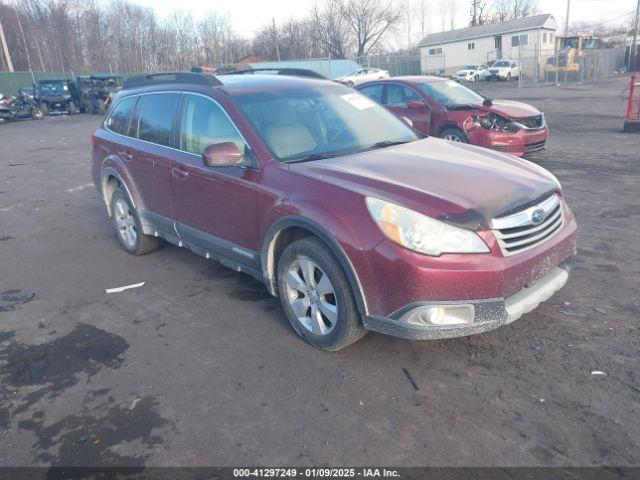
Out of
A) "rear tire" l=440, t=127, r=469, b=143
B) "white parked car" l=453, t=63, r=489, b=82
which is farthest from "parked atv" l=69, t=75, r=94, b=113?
"white parked car" l=453, t=63, r=489, b=82

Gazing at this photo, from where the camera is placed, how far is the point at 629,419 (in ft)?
9.29

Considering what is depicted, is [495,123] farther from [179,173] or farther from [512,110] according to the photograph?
[179,173]

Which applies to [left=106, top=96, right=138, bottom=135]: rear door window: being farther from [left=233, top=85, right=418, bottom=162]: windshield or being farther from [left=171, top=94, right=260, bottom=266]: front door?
[left=233, top=85, right=418, bottom=162]: windshield

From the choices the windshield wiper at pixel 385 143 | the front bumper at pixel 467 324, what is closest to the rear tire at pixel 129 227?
the windshield wiper at pixel 385 143

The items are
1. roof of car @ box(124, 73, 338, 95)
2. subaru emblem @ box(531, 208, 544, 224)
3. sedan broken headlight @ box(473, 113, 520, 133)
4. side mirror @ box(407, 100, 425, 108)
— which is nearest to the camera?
subaru emblem @ box(531, 208, 544, 224)

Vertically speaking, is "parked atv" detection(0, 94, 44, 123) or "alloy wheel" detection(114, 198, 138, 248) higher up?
"parked atv" detection(0, 94, 44, 123)

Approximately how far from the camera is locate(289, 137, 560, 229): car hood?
3.19 m

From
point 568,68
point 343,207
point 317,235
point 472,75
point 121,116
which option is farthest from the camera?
point 472,75

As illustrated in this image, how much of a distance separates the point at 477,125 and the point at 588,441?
7.45 meters

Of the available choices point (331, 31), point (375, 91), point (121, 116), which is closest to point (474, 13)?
point (331, 31)

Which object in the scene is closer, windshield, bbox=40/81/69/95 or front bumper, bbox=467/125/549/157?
front bumper, bbox=467/125/549/157

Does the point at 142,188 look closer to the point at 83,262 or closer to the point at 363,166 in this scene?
the point at 83,262

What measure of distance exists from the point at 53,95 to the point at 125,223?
91.2 ft

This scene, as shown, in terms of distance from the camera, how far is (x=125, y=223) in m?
5.97
